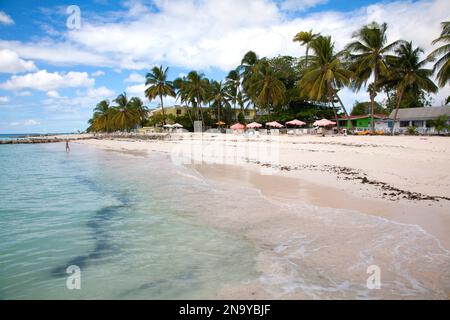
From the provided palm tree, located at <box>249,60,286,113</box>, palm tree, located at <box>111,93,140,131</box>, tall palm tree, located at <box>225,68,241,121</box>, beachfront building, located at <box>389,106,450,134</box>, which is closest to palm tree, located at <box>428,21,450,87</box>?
beachfront building, located at <box>389,106,450,134</box>

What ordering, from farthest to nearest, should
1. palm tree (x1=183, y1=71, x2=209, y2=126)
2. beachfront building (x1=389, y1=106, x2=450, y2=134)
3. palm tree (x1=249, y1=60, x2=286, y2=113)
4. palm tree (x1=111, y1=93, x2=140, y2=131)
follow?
palm tree (x1=111, y1=93, x2=140, y2=131) < palm tree (x1=183, y1=71, x2=209, y2=126) < palm tree (x1=249, y1=60, x2=286, y2=113) < beachfront building (x1=389, y1=106, x2=450, y2=134)

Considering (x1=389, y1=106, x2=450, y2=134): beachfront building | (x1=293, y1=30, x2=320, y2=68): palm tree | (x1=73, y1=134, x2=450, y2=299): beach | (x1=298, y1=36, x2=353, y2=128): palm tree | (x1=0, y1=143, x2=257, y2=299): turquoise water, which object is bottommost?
(x1=0, y1=143, x2=257, y2=299): turquoise water

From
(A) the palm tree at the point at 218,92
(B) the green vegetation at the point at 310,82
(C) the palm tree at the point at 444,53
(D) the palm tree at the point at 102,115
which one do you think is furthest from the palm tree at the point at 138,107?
(C) the palm tree at the point at 444,53

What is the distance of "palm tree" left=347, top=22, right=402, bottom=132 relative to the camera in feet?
104

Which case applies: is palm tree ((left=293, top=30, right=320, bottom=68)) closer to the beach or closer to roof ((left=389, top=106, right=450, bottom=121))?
roof ((left=389, top=106, right=450, bottom=121))

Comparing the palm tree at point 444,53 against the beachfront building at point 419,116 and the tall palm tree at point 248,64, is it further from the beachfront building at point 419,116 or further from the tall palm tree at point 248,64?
the tall palm tree at point 248,64

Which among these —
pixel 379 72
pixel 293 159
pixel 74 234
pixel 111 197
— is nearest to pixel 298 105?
pixel 379 72

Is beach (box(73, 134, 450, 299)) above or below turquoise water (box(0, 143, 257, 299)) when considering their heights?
above

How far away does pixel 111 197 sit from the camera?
10.3m

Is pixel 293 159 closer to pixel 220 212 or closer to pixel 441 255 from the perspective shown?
pixel 220 212

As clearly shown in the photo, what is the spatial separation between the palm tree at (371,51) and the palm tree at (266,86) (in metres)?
11.2

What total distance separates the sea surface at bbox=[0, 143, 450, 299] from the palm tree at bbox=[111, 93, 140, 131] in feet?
188

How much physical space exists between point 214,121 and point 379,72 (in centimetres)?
3380

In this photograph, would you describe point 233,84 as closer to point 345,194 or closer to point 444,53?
point 444,53
